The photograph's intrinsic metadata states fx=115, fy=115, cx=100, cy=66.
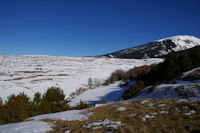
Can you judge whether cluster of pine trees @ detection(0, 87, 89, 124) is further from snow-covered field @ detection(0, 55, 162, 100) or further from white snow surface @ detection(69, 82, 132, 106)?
snow-covered field @ detection(0, 55, 162, 100)

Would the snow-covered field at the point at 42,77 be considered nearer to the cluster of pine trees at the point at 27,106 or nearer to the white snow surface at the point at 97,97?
the white snow surface at the point at 97,97

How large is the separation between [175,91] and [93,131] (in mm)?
13255

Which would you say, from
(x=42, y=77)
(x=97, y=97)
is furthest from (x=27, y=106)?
(x=42, y=77)

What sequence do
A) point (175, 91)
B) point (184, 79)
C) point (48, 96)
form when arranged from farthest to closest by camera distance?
point (48, 96)
point (184, 79)
point (175, 91)

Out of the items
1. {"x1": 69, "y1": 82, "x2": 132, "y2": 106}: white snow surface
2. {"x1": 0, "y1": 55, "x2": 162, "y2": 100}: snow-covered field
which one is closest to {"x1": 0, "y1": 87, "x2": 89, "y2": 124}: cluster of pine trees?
{"x1": 69, "y1": 82, "x2": 132, "y2": 106}: white snow surface

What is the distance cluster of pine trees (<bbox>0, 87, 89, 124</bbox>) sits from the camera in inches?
632

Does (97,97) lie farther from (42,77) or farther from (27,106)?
(42,77)

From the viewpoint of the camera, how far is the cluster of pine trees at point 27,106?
16062mm

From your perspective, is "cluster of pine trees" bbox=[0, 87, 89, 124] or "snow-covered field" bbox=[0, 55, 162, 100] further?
"snow-covered field" bbox=[0, 55, 162, 100]

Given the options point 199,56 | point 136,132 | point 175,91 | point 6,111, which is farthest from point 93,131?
point 199,56

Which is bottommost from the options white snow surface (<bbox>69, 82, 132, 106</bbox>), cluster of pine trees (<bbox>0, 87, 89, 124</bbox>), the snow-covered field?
white snow surface (<bbox>69, 82, 132, 106</bbox>)

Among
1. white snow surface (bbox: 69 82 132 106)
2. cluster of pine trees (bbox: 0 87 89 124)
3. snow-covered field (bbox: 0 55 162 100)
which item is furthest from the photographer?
snow-covered field (bbox: 0 55 162 100)

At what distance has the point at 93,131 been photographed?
6.84m

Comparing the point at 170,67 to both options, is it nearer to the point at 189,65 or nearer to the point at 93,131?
the point at 189,65
